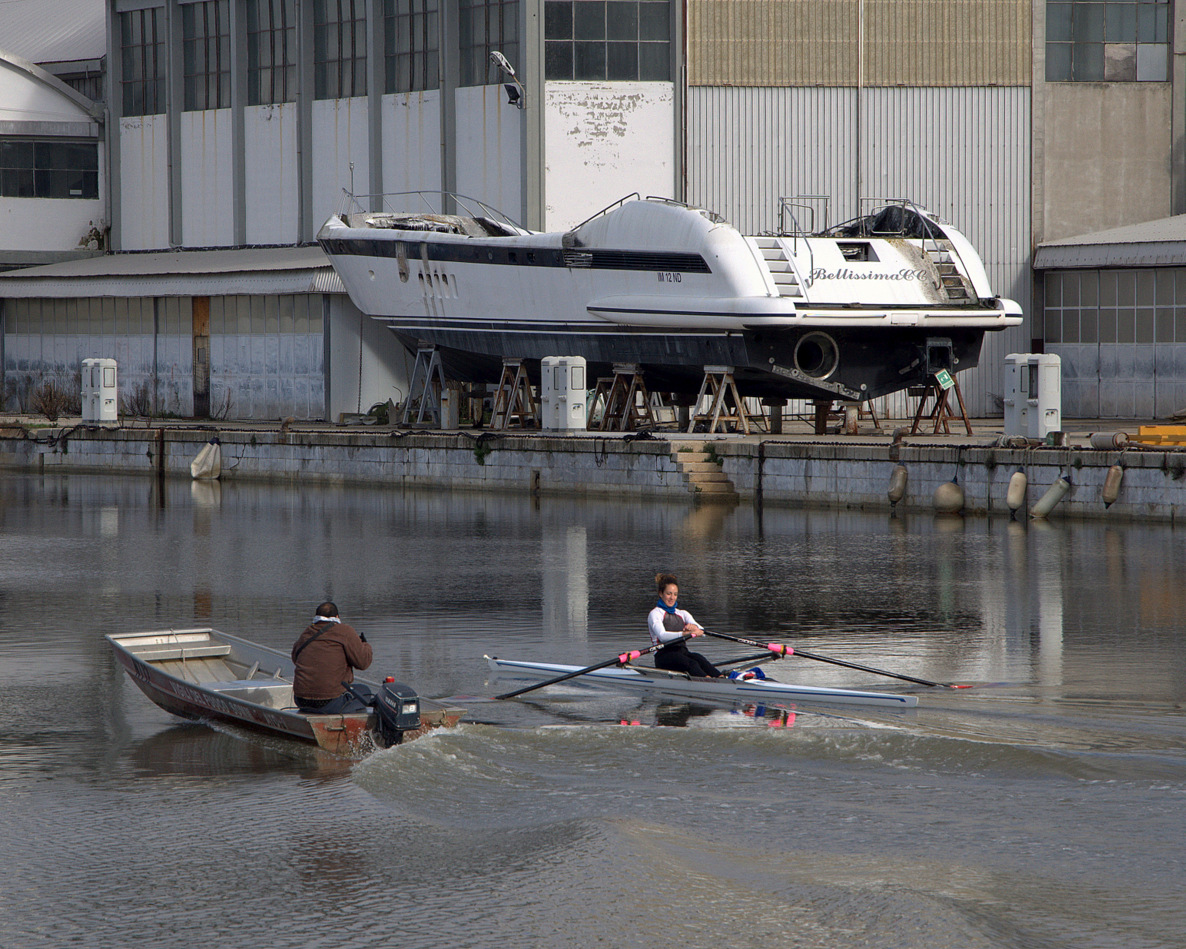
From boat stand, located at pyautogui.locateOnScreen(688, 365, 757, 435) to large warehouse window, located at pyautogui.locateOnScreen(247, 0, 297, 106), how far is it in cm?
1890

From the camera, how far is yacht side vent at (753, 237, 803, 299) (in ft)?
109

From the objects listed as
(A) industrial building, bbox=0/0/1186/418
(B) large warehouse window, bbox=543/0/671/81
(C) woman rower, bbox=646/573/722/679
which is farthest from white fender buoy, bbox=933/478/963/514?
(B) large warehouse window, bbox=543/0/671/81

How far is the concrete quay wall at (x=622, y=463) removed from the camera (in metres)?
27.5

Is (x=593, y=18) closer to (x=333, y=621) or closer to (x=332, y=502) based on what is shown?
(x=332, y=502)

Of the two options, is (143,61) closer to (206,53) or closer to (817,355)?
(206,53)

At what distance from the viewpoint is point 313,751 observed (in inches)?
492

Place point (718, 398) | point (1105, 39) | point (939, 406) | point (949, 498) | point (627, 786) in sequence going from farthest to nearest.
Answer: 1. point (1105, 39)
2. point (939, 406)
3. point (718, 398)
4. point (949, 498)
5. point (627, 786)

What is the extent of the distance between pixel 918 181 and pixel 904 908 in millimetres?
35146

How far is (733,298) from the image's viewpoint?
3334cm

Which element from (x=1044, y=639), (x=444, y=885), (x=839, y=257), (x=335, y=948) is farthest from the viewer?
(x=839, y=257)

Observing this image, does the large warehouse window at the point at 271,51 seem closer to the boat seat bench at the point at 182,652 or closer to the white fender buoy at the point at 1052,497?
the white fender buoy at the point at 1052,497

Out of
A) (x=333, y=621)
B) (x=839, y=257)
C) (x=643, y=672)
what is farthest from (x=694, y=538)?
(x=333, y=621)

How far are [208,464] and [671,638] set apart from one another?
26.8 metres

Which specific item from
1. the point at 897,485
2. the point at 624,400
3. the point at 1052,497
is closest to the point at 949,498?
the point at 897,485
